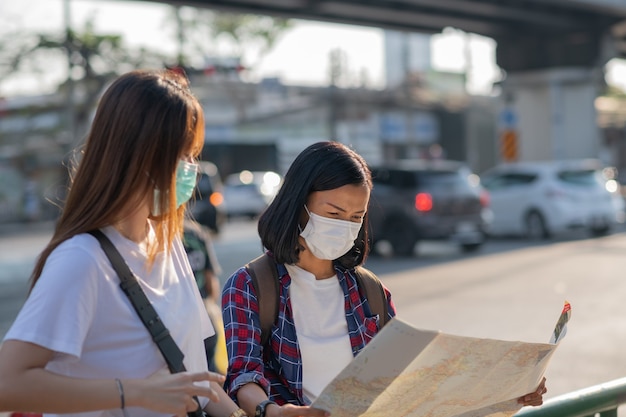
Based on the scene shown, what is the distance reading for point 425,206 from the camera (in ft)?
54.3

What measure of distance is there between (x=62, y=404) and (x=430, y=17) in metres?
23.6

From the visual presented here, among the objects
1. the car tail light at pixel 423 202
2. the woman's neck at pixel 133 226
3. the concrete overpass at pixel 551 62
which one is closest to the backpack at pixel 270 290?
the woman's neck at pixel 133 226

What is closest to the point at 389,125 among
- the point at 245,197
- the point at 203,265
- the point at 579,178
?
the point at 245,197

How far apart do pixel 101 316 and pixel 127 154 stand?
14.3 inches

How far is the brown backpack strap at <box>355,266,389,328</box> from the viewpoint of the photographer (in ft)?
8.89

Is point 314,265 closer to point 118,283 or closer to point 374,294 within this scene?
point 374,294

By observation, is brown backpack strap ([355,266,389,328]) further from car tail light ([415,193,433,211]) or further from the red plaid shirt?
car tail light ([415,193,433,211])

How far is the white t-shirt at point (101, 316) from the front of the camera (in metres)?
1.93

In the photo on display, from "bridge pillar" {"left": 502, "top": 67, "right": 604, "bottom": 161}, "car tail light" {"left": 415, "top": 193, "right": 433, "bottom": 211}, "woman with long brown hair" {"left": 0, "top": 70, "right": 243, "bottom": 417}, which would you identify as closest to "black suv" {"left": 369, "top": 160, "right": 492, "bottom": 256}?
"car tail light" {"left": 415, "top": 193, "right": 433, "bottom": 211}

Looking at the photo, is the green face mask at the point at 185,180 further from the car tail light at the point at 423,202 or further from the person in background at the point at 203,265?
the car tail light at the point at 423,202

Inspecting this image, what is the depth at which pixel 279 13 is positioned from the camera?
21234 millimetres

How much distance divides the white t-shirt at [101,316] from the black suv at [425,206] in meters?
14.3

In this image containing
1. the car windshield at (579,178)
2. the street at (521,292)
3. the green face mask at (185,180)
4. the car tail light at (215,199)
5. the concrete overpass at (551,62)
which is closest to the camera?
the green face mask at (185,180)

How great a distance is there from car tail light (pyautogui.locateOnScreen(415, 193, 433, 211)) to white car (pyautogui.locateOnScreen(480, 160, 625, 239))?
3929mm
